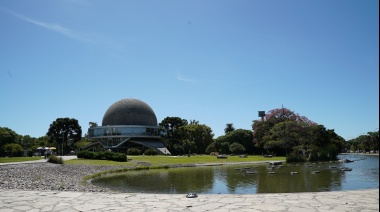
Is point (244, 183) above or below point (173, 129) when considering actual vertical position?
below

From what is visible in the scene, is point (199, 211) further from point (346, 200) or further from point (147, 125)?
point (147, 125)

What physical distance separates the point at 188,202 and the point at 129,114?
64241 mm

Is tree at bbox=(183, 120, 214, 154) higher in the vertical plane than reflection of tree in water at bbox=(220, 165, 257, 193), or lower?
higher

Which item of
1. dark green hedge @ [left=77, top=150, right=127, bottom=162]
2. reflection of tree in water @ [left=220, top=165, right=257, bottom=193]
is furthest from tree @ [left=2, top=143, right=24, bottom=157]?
reflection of tree in water @ [left=220, top=165, right=257, bottom=193]

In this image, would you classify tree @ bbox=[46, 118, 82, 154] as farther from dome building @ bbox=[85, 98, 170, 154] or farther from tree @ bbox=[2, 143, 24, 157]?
tree @ bbox=[2, 143, 24, 157]

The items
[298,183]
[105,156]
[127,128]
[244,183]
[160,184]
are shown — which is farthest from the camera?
[127,128]

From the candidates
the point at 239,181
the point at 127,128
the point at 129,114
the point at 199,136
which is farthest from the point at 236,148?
the point at 239,181

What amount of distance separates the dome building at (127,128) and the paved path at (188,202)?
53.0 metres

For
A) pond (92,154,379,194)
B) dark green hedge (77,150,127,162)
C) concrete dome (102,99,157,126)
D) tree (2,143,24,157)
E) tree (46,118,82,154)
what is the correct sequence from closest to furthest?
pond (92,154,379,194)
dark green hedge (77,150,127,162)
tree (2,143,24,157)
tree (46,118,82,154)
concrete dome (102,99,157,126)

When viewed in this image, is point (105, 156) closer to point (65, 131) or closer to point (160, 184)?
point (160, 184)

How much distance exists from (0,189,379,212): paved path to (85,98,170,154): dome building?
53048 mm

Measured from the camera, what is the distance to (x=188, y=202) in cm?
691

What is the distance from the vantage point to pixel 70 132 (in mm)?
60781

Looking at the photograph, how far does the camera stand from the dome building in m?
64.9
